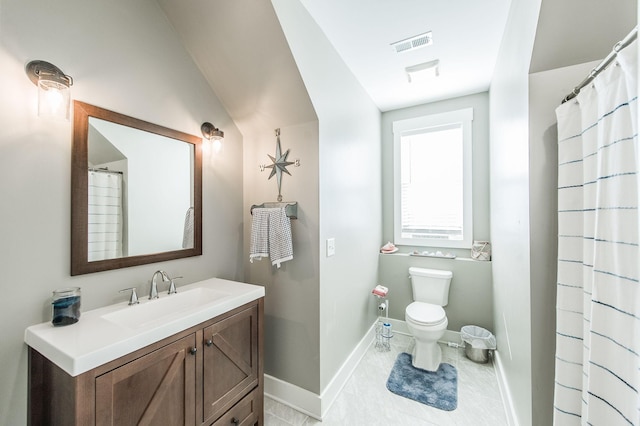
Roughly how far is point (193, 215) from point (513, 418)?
7.99 ft

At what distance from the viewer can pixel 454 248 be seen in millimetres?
2797

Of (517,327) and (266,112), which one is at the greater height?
(266,112)

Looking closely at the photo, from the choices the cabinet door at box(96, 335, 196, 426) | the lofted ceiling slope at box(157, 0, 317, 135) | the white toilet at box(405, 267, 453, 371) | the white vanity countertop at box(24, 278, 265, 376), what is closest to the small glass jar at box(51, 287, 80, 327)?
the white vanity countertop at box(24, 278, 265, 376)

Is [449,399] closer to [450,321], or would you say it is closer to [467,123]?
[450,321]

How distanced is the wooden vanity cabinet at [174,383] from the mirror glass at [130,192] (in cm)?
52

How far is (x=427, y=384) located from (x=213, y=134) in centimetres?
254

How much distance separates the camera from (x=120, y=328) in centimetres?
104

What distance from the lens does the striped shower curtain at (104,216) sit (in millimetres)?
1252

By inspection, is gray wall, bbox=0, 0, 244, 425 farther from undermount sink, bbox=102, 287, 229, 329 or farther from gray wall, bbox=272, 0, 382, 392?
gray wall, bbox=272, 0, 382, 392

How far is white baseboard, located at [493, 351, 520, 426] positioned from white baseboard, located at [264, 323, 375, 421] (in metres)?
1.11

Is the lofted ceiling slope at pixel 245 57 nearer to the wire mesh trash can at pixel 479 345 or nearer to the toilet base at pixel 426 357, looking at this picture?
the toilet base at pixel 426 357

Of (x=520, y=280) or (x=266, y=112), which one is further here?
(x=266, y=112)

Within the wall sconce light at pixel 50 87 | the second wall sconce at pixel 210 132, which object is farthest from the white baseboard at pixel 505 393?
the wall sconce light at pixel 50 87

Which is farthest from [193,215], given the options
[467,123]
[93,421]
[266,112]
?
[467,123]
